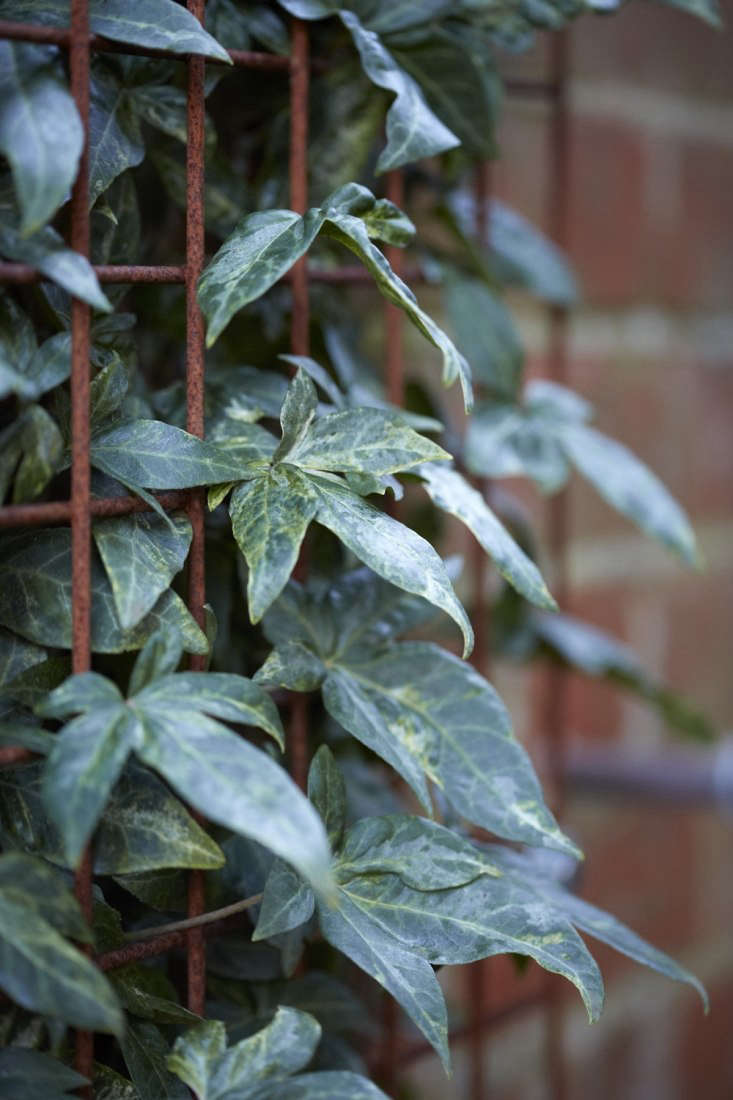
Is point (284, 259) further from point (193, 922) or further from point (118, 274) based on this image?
point (193, 922)

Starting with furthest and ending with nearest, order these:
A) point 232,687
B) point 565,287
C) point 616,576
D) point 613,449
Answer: point 616,576 < point 565,287 < point 613,449 < point 232,687

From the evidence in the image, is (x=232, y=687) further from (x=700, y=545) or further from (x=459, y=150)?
(x=700, y=545)

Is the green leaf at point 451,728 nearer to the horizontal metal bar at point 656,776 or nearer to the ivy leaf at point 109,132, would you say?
the ivy leaf at point 109,132

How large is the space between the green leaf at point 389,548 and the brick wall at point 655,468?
20.3 inches

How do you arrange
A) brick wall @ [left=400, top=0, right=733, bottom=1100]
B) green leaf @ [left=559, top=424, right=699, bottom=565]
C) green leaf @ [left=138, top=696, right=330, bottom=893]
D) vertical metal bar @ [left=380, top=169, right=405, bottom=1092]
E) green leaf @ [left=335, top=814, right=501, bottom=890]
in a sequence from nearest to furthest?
1. green leaf @ [left=138, top=696, right=330, bottom=893]
2. green leaf @ [left=335, top=814, right=501, bottom=890]
3. vertical metal bar @ [left=380, top=169, right=405, bottom=1092]
4. green leaf @ [left=559, top=424, right=699, bottom=565]
5. brick wall @ [left=400, top=0, right=733, bottom=1100]

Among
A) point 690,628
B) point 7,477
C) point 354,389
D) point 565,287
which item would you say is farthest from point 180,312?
point 690,628

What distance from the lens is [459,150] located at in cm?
57

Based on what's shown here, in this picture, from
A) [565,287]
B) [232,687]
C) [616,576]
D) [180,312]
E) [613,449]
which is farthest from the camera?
[616,576]

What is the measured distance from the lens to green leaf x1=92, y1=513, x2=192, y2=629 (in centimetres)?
36

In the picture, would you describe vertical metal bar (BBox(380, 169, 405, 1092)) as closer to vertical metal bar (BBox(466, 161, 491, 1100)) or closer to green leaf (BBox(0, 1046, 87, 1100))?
vertical metal bar (BBox(466, 161, 491, 1100))

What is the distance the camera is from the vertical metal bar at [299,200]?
451mm

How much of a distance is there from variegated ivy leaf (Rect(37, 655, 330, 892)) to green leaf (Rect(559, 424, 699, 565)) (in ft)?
1.02

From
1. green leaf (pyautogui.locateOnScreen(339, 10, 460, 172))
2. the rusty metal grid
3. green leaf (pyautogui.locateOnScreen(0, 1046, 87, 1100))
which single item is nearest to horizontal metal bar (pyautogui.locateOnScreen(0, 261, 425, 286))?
the rusty metal grid

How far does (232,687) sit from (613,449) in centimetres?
33
